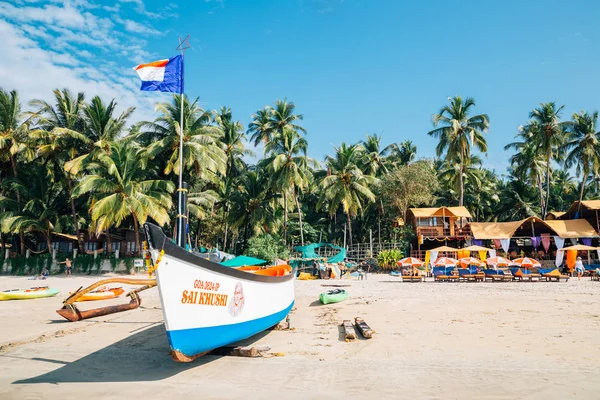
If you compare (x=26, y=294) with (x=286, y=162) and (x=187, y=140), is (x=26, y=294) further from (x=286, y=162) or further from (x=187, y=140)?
(x=286, y=162)

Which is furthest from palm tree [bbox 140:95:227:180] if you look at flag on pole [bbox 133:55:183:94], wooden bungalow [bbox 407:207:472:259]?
wooden bungalow [bbox 407:207:472:259]

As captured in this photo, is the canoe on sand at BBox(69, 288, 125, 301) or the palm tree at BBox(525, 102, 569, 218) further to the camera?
the palm tree at BBox(525, 102, 569, 218)

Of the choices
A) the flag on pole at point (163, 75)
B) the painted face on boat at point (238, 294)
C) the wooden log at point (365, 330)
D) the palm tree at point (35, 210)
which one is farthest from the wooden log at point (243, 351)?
the palm tree at point (35, 210)

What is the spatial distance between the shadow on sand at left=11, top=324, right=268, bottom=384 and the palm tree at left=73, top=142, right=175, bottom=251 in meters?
17.4

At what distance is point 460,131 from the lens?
35.3m

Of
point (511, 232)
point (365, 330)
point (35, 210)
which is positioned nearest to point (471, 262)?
point (511, 232)

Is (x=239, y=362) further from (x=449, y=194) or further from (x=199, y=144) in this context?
(x=449, y=194)

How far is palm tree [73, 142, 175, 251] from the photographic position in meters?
25.6

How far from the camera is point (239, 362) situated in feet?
25.8

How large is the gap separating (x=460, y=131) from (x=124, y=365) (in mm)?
34087

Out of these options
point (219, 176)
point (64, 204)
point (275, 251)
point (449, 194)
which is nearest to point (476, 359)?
point (275, 251)

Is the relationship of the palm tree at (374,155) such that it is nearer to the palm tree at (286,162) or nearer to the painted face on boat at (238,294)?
the palm tree at (286,162)

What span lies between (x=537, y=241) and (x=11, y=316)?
110 ft

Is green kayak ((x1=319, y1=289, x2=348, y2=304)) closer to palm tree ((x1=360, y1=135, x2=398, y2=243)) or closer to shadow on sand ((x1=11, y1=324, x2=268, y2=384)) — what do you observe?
shadow on sand ((x1=11, y1=324, x2=268, y2=384))
